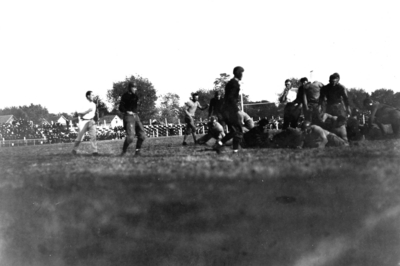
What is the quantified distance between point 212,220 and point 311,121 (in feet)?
22.4

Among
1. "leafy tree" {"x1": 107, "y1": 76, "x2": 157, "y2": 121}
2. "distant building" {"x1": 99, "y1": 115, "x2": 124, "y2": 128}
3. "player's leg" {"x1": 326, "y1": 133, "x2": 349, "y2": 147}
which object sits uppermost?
"leafy tree" {"x1": 107, "y1": 76, "x2": 157, "y2": 121}

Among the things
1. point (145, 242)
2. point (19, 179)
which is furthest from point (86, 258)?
point (19, 179)

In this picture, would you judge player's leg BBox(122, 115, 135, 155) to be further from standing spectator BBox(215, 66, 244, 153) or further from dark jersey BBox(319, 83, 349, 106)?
dark jersey BBox(319, 83, 349, 106)

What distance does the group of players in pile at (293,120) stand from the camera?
327 inches

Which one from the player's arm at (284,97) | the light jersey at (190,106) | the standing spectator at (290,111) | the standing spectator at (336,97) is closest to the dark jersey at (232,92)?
the standing spectator at (290,111)

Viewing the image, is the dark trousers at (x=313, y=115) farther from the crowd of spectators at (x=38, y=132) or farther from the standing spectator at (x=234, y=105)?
the crowd of spectators at (x=38, y=132)

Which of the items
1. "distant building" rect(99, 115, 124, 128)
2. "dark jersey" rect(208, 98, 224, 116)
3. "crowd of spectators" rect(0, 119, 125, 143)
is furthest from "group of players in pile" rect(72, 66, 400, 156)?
"distant building" rect(99, 115, 124, 128)

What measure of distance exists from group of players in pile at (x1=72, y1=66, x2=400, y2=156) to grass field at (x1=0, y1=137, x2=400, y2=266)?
3551mm

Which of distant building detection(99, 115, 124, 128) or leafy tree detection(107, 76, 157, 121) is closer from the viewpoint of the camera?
leafy tree detection(107, 76, 157, 121)

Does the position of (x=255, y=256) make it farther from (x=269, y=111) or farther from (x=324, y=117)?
(x=269, y=111)

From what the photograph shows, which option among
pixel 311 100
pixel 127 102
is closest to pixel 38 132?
pixel 127 102

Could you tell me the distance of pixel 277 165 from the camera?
5.47m

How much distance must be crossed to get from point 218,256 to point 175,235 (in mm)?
465

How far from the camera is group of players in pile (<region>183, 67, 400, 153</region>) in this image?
8.39 metres
